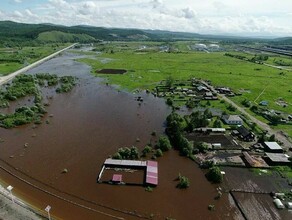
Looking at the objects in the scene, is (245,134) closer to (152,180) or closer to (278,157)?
(278,157)

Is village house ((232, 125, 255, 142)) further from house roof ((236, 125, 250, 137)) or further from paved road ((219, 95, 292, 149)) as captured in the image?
paved road ((219, 95, 292, 149))

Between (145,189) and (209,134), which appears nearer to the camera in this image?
(145,189)

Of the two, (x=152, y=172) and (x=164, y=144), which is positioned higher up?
(x=152, y=172)

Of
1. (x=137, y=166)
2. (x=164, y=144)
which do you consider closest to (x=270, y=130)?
(x=164, y=144)

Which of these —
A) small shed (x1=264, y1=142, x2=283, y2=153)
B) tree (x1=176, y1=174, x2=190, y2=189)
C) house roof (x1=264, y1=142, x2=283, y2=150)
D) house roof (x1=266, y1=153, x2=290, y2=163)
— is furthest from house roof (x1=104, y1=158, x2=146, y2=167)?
house roof (x1=264, y1=142, x2=283, y2=150)

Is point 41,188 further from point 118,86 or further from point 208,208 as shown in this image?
point 118,86

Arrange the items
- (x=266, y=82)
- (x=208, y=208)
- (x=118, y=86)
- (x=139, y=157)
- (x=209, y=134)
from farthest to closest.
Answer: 1. (x=266, y=82)
2. (x=118, y=86)
3. (x=209, y=134)
4. (x=139, y=157)
5. (x=208, y=208)

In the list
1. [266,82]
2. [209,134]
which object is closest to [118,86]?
[209,134]
